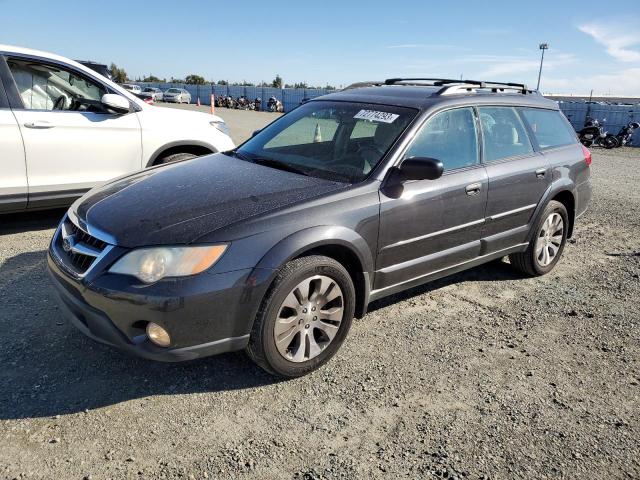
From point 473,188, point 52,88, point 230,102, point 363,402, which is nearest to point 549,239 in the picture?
point 473,188

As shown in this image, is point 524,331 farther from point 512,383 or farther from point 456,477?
point 456,477

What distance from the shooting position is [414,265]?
360 cm

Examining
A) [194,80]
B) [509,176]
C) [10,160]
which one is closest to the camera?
[509,176]

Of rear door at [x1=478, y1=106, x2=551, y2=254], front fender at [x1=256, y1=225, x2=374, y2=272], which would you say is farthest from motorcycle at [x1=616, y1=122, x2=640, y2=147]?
front fender at [x1=256, y1=225, x2=374, y2=272]

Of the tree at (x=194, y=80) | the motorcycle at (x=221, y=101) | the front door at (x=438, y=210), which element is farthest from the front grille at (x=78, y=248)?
the tree at (x=194, y=80)

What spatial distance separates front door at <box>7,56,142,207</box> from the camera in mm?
5016

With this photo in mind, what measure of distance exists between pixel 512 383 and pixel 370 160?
5.45 feet

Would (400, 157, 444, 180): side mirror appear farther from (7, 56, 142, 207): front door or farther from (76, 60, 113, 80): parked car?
(76, 60, 113, 80): parked car

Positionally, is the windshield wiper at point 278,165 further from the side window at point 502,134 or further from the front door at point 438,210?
the side window at point 502,134

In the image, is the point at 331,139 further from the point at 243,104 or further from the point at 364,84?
the point at 243,104

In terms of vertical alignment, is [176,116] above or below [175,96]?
below

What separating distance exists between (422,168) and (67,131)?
12.3ft

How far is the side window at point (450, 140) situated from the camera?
361 cm

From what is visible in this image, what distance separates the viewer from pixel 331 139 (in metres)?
4.01
